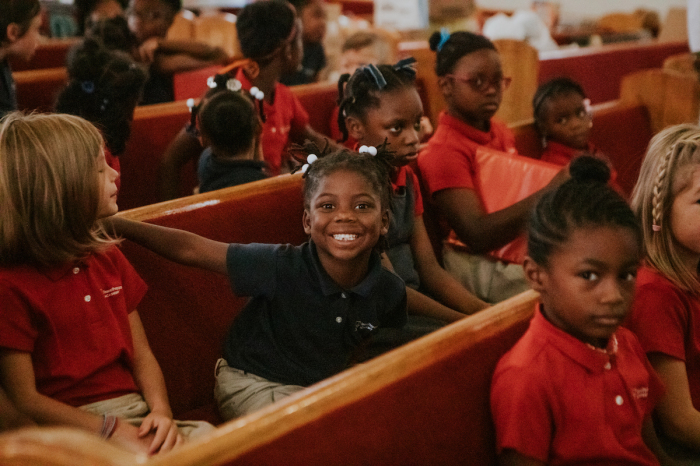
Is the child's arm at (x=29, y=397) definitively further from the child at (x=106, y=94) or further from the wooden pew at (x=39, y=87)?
the wooden pew at (x=39, y=87)

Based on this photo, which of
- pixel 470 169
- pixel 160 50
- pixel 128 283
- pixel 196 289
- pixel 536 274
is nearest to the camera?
pixel 536 274

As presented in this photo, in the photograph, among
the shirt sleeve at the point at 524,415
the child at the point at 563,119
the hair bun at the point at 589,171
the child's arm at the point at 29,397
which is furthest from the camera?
the child at the point at 563,119

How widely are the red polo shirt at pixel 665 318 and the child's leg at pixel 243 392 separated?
2.54ft

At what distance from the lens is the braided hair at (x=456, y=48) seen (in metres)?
2.78

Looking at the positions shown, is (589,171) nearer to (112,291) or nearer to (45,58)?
(112,291)

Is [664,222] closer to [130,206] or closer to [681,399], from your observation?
[681,399]

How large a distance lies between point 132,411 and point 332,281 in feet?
1.71

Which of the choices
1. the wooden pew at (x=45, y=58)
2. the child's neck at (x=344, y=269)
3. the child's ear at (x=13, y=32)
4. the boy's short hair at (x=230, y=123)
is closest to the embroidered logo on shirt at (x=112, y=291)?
the child's neck at (x=344, y=269)

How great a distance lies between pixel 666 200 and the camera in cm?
175

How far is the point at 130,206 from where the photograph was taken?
3207mm

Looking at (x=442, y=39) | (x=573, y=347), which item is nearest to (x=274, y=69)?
(x=442, y=39)

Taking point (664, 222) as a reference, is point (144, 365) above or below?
below

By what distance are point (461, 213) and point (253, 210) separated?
2.23ft

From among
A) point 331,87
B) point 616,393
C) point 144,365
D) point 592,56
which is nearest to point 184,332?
point 144,365
